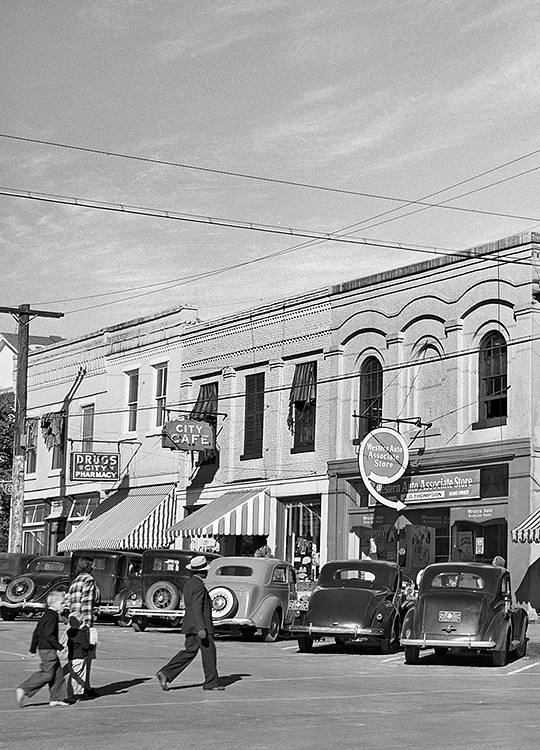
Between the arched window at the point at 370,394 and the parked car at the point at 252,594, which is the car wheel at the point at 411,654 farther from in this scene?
the arched window at the point at 370,394

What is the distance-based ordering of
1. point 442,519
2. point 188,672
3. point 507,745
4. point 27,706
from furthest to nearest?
1. point 442,519
2. point 188,672
3. point 27,706
4. point 507,745

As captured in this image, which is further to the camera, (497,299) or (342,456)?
(342,456)

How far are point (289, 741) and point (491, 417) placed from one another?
20.3 metres

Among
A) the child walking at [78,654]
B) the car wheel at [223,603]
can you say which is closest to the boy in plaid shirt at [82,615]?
the child walking at [78,654]

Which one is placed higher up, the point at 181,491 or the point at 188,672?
the point at 181,491

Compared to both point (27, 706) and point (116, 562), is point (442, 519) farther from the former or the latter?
point (27, 706)

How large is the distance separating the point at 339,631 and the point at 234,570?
15.8ft

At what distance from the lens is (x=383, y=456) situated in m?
32.0

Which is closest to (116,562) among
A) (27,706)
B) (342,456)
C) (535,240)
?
(342,456)

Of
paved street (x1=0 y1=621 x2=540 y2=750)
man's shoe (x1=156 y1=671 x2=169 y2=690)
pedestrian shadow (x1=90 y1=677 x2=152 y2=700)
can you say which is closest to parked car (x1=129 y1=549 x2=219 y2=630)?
paved street (x1=0 y1=621 x2=540 y2=750)

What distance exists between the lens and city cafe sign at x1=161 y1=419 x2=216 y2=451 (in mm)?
38188

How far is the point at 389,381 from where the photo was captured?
1348 inches

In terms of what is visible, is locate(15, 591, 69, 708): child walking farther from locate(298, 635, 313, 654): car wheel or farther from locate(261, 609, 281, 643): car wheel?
locate(261, 609, 281, 643): car wheel

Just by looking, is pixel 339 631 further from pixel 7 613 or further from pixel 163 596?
pixel 7 613
